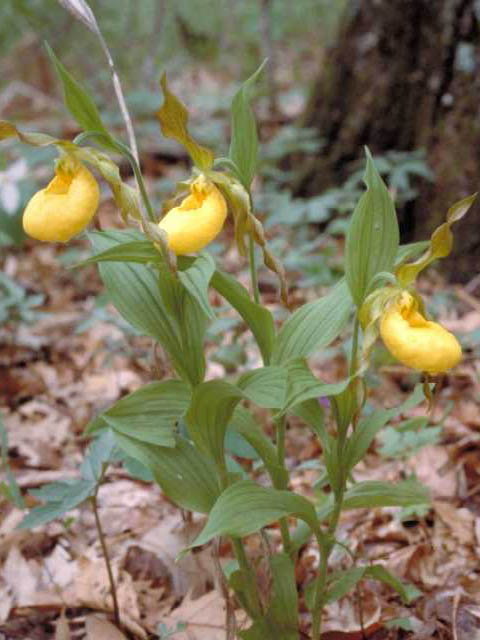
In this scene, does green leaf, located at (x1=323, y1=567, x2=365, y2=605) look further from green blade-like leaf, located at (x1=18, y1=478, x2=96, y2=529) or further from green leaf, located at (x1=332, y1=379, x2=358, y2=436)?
green blade-like leaf, located at (x1=18, y1=478, x2=96, y2=529)

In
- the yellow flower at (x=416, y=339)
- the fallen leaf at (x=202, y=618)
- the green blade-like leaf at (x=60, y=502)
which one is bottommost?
the fallen leaf at (x=202, y=618)

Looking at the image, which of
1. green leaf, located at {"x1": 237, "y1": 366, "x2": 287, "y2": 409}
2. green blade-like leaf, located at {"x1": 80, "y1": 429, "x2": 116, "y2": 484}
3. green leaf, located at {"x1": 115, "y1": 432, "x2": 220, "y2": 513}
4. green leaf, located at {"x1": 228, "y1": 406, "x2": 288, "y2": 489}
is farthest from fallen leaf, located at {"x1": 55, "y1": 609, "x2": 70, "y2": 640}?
green leaf, located at {"x1": 237, "y1": 366, "x2": 287, "y2": 409}

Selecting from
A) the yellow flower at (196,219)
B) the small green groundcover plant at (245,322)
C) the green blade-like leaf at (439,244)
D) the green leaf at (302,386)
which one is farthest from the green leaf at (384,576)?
the yellow flower at (196,219)

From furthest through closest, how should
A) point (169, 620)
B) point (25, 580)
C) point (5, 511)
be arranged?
point (5, 511), point (25, 580), point (169, 620)

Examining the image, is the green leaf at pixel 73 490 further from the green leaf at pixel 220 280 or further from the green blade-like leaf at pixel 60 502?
the green leaf at pixel 220 280

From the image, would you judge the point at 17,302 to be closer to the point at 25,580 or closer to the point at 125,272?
the point at 25,580

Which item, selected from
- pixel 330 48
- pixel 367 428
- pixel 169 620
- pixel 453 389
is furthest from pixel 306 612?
pixel 330 48
